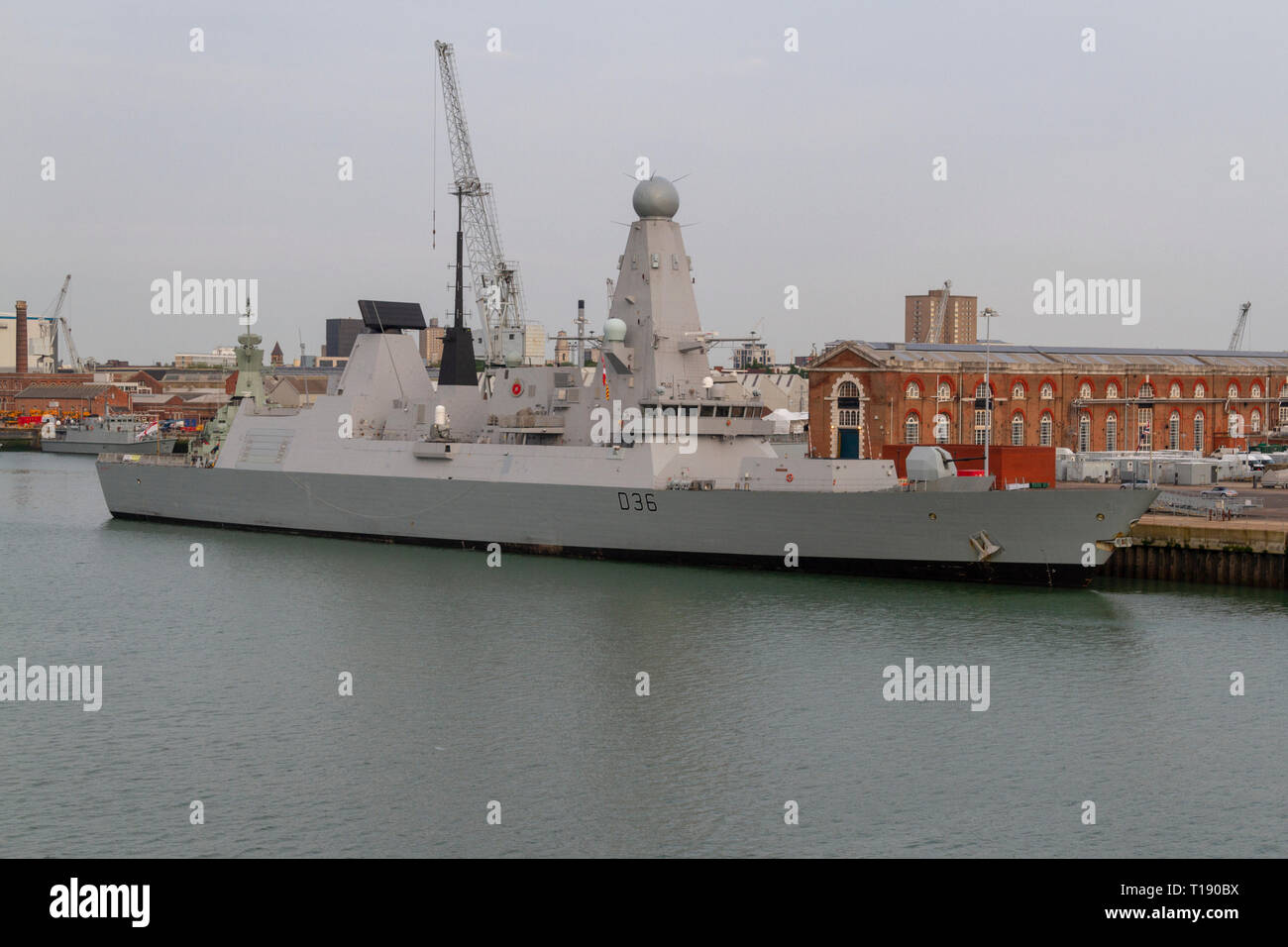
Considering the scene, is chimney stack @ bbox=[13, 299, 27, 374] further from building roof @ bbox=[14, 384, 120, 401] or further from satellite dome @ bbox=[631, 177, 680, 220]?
satellite dome @ bbox=[631, 177, 680, 220]

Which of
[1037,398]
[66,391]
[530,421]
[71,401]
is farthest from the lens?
[66,391]

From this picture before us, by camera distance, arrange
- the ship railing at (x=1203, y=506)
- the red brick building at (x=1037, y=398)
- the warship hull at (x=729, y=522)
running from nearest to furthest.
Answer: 1. the warship hull at (x=729, y=522)
2. the ship railing at (x=1203, y=506)
3. the red brick building at (x=1037, y=398)

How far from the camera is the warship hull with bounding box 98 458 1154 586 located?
86.8ft

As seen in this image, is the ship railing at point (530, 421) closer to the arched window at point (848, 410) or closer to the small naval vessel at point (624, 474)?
the small naval vessel at point (624, 474)

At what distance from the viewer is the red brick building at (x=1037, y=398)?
52.2m

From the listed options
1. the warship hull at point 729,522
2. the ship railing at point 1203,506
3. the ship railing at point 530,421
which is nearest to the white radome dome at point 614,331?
the ship railing at point 530,421

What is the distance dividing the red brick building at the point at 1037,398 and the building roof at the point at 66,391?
91.7 metres

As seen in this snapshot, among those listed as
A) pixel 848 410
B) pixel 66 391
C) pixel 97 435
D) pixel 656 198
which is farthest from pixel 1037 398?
pixel 66 391

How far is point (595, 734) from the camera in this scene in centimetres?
1695

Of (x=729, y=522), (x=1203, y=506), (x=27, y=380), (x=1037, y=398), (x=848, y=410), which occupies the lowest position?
(x=729, y=522)

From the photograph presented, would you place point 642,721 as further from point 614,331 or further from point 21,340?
point 21,340

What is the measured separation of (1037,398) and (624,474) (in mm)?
29698

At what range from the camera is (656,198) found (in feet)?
104

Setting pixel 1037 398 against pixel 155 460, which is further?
pixel 1037 398
